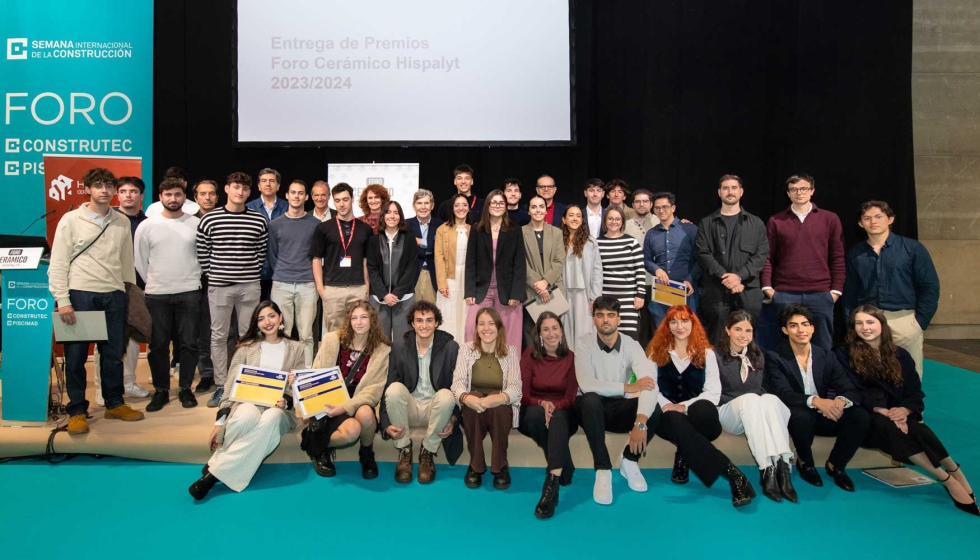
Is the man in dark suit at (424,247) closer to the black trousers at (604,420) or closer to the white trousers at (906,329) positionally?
the black trousers at (604,420)

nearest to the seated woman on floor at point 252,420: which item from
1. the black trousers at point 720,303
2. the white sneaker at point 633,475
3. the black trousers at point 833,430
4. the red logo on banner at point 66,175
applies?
the white sneaker at point 633,475

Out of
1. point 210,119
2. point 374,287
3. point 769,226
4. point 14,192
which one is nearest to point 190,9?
point 210,119

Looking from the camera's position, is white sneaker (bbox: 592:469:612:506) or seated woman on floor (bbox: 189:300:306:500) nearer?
white sneaker (bbox: 592:469:612:506)

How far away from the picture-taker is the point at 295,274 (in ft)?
14.4

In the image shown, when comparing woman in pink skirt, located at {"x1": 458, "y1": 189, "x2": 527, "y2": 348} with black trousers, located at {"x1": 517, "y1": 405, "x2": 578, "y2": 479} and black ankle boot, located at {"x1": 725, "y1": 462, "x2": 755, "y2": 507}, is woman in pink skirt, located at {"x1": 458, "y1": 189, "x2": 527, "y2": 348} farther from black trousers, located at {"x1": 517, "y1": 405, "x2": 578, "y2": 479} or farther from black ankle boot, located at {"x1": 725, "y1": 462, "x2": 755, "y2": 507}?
black ankle boot, located at {"x1": 725, "y1": 462, "x2": 755, "y2": 507}

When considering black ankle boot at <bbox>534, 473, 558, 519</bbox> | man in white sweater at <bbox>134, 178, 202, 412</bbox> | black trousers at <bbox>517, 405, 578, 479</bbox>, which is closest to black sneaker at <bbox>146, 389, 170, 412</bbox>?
man in white sweater at <bbox>134, 178, 202, 412</bbox>

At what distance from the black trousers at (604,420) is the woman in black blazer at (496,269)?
0.99m

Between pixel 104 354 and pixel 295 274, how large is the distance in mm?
1245

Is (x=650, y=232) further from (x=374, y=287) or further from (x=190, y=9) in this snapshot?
(x=190, y=9)

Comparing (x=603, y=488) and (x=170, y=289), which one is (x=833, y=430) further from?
(x=170, y=289)

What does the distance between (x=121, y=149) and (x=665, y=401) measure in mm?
5752

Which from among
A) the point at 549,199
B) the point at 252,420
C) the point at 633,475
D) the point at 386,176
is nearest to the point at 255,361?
the point at 252,420

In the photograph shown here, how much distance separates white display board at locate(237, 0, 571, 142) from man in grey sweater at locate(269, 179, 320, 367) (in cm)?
183

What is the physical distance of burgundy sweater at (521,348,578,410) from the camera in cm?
333
